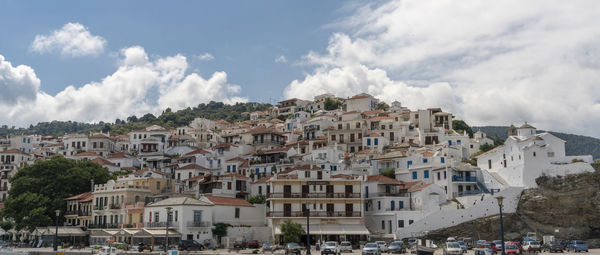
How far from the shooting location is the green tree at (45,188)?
243 ft

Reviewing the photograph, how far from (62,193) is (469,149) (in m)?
68.6

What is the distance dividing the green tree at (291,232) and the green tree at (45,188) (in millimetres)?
34904

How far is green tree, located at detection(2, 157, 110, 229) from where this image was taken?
73.9 m

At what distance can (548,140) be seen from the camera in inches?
2881

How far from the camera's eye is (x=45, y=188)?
78812 millimetres

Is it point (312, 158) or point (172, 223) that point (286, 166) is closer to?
point (312, 158)

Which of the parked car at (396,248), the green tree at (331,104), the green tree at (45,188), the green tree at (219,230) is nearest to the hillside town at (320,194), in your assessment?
the green tree at (219,230)

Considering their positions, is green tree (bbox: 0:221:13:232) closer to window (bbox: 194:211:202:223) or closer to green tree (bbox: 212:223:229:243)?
window (bbox: 194:211:202:223)

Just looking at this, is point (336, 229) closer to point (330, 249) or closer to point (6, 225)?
point (330, 249)

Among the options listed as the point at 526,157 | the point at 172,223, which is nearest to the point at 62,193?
the point at 172,223

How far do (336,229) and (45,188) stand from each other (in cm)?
4359

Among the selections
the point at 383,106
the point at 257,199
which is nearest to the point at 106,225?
the point at 257,199

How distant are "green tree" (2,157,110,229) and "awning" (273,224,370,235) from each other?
34.4m

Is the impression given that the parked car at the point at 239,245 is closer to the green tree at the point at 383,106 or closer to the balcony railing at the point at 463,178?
the balcony railing at the point at 463,178
